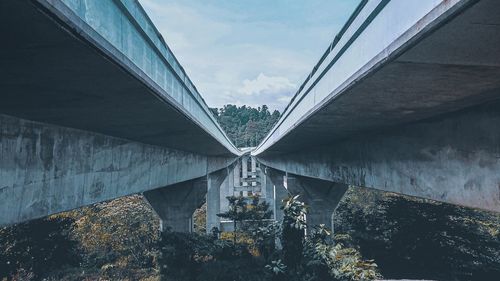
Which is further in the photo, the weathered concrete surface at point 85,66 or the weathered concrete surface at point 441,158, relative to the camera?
the weathered concrete surface at point 441,158

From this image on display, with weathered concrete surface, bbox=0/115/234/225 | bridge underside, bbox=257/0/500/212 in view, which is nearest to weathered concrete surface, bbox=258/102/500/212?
bridge underside, bbox=257/0/500/212

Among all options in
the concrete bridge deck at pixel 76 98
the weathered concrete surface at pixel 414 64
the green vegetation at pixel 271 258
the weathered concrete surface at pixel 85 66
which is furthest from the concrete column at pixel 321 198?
the weathered concrete surface at pixel 85 66

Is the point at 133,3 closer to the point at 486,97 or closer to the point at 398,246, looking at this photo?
the point at 486,97

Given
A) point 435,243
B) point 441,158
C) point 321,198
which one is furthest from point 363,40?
point 321,198

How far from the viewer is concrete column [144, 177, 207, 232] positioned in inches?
1051

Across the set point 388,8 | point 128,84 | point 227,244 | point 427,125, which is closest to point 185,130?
point 128,84

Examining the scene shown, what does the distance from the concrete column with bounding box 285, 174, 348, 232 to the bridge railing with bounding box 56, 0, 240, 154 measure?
66.9 feet

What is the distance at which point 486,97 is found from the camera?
5.96 metres

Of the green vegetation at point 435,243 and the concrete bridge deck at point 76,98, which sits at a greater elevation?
the concrete bridge deck at point 76,98

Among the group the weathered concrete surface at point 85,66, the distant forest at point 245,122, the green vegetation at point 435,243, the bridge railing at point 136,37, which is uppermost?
the distant forest at point 245,122

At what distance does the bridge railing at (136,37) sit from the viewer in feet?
15.5

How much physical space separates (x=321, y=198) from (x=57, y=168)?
24.6 metres

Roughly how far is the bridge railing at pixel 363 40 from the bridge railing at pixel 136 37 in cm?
356

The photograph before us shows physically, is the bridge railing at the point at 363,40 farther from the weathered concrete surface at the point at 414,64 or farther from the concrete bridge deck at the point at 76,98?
the concrete bridge deck at the point at 76,98
